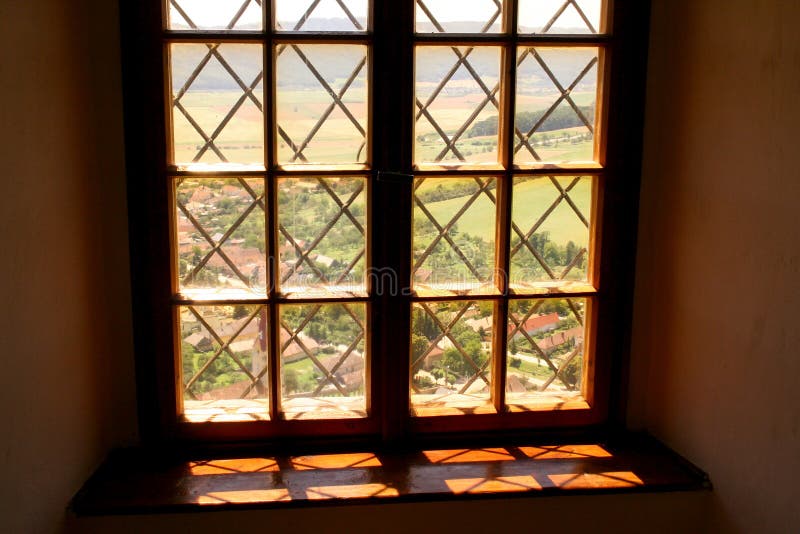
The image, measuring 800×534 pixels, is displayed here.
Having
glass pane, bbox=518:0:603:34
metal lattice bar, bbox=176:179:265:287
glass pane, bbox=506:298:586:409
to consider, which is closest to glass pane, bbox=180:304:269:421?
metal lattice bar, bbox=176:179:265:287

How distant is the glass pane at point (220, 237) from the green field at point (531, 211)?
0.45 m

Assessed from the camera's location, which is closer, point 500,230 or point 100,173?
point 100,173

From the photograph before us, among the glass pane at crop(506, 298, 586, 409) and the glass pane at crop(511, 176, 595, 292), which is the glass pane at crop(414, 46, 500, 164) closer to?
the glass pane at crop(511, 176, 595, 292)

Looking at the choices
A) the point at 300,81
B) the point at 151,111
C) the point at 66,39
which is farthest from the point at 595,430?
the point at 66,39

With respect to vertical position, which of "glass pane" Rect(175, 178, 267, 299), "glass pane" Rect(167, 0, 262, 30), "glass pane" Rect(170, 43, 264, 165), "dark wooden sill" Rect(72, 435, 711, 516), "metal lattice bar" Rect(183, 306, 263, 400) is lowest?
"dark wooden sill" Rect(72, 435, 711, 516)

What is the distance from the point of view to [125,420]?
2.05 m

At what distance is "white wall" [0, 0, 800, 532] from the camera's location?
1579 mm

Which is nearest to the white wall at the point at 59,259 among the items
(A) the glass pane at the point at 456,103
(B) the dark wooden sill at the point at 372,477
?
(B) the dark wooden sill at the point at 372,477

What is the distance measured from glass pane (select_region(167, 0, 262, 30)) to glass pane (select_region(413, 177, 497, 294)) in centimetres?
61

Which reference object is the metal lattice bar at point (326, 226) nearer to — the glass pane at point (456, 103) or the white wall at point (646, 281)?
the glass pane at point (456, 103)

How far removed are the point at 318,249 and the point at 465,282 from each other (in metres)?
0.43

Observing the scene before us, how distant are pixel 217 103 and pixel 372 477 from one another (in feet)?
3.54

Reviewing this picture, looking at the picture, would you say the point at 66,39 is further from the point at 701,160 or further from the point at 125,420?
the point at 701,160

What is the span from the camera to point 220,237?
1986 mm
